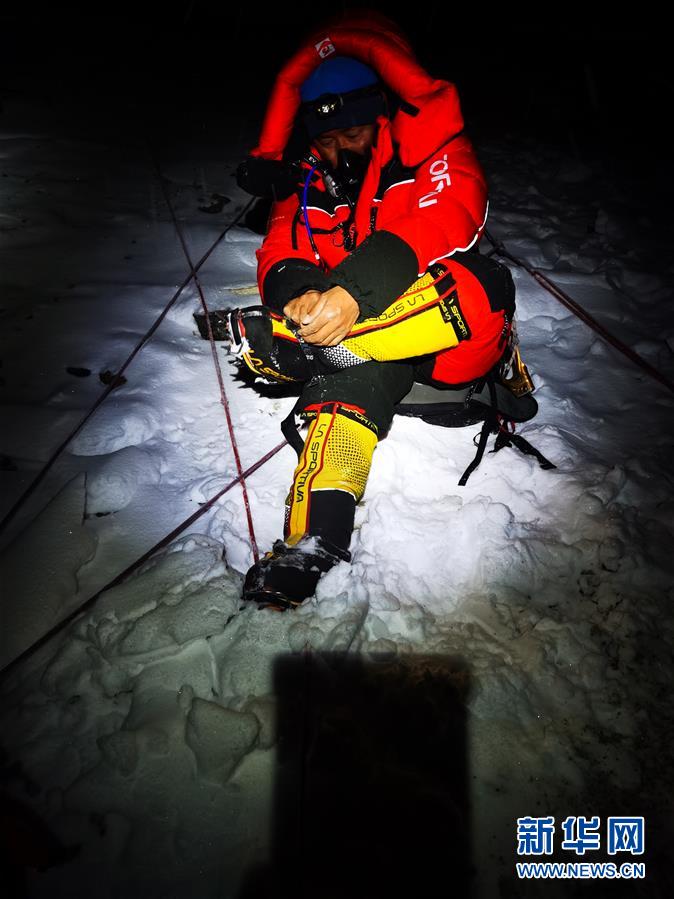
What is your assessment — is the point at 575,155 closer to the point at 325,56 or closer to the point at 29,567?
the point at 325,56

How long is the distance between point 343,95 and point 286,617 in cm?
207

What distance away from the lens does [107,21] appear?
1081 cm

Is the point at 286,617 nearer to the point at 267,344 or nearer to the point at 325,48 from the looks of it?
the point at 267,344

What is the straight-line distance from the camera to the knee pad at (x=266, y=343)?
1828 millimetres

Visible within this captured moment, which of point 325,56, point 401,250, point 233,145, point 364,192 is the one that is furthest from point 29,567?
point 233,145

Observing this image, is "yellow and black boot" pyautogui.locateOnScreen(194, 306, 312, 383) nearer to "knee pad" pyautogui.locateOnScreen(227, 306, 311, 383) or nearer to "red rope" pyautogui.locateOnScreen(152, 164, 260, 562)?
"knee pad" pyautogui.locateOnScreen(227, 306, 311, 383)

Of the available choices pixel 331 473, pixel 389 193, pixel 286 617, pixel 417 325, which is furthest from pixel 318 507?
pixel 389 193

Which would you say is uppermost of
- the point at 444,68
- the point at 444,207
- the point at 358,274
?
the point at 444,68

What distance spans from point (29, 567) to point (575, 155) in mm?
6051

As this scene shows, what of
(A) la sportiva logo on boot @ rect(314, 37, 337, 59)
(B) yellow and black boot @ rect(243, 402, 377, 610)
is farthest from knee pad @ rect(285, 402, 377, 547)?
(A) la sportiva logo on boot @ rect(314, 37, 337, 59)

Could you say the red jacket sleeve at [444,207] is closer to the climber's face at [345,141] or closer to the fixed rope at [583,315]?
the climber's face at [345,141]

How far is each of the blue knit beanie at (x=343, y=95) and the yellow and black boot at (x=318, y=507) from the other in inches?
48.3

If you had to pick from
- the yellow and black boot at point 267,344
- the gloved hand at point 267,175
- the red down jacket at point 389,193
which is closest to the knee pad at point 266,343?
the yellow and black boot at point 267,344

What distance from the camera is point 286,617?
4.96 ft
